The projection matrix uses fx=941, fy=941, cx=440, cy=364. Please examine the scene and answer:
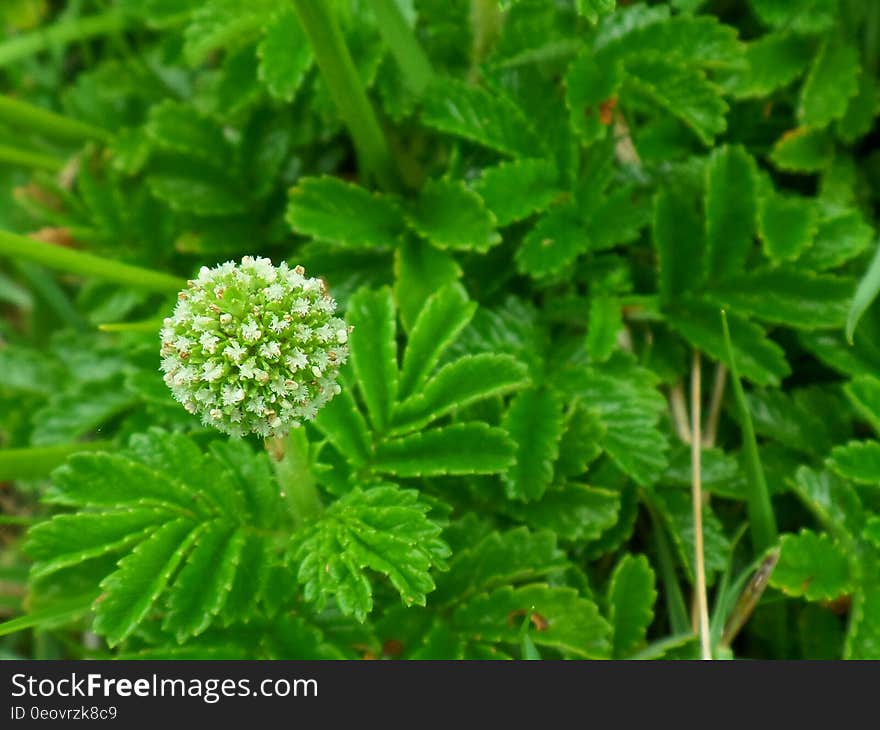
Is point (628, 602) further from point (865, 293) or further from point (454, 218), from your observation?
point (454, 218)

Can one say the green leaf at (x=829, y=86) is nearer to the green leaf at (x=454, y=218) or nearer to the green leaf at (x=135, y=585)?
the green leaf at (x=454, y=218)

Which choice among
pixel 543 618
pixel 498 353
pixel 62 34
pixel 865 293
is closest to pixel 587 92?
pixel 498 353

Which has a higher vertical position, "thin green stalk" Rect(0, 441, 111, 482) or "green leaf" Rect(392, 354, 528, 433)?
"thin green stalk" Rect(0, 441, 111, 482)

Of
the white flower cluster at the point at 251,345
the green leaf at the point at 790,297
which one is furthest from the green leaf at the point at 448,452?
the green leaf at the point at 790,297

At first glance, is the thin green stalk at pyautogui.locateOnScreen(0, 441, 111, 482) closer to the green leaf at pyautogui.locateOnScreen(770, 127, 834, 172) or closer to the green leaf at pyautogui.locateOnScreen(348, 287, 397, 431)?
the green leaf at pyautogui.locateOnScreen(348, 287, 397, 431)

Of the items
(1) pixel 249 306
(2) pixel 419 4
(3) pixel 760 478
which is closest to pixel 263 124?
(2) pixel 419 4

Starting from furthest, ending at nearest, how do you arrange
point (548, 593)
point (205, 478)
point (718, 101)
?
point (718, 101), point (548, 593), point (205, 478)

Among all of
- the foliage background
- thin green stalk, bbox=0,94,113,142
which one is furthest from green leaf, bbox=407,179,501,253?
thin green stalk, bbox=0,94,113,142

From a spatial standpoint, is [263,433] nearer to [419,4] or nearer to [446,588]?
[446,588]
